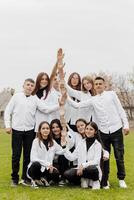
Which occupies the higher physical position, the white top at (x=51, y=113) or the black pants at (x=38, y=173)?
the white top at (x=51, y=113)

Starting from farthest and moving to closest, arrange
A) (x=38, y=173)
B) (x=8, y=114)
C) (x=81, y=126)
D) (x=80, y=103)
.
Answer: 1. (x=8, y=114)
2. (x=80, y=103)
3. (x=81, y=126)
4. (x=38, y=173)

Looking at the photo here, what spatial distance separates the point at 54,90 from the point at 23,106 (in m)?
0.69

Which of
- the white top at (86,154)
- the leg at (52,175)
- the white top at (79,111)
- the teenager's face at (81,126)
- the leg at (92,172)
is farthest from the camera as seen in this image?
the white top at (79,111)

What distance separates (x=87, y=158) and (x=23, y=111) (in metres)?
1.57

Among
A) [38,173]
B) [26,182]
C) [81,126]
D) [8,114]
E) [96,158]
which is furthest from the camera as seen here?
[26,182]

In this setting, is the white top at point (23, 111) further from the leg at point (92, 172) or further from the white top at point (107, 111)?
the leg at point (92, 172)

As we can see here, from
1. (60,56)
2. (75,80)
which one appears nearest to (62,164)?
(75,80)

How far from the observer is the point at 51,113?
9617mm

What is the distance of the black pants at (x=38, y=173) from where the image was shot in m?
9.08

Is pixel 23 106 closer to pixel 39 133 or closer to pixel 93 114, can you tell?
pixel 39 133

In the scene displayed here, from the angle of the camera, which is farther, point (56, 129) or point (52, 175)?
point (56, 129)

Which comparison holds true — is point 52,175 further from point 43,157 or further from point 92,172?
point 92,172

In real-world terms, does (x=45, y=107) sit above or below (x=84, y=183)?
above

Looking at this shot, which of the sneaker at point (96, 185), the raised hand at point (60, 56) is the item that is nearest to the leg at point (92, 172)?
the sneaker at point (96, 185)
